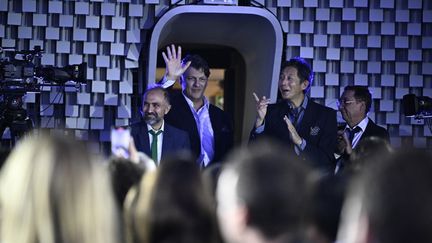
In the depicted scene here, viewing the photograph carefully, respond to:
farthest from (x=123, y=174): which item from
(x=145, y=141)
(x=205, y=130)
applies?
(x=205, y=130)

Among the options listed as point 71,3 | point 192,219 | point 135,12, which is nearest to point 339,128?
point 135,12

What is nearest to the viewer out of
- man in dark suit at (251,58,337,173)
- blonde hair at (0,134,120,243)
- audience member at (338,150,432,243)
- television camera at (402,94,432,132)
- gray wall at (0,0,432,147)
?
audience member at (338,150,432,243)

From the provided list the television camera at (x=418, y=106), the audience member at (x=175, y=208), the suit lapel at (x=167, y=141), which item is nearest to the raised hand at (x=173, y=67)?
the suit lapel at (x=167, y=141)

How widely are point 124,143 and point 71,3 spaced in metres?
4.96

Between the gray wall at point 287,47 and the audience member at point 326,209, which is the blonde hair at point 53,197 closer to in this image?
the audience member at point 326,209

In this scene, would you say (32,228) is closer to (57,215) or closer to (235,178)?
(57,215)

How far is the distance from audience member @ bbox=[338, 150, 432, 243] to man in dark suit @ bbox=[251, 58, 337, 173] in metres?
4.25

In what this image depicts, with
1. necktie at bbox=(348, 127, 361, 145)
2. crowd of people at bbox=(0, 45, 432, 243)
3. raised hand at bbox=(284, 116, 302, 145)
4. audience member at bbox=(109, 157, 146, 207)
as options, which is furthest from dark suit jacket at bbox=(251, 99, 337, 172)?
crowd of people at bbox=(0, 45, 432, 243)

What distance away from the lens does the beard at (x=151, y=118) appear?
6.12 m

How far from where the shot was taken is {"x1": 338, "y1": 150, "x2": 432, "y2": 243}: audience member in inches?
76.2

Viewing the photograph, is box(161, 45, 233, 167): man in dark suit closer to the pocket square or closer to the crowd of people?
the pocket square

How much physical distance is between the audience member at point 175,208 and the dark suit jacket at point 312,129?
3984 millimetres

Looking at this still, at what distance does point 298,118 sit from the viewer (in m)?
6.43

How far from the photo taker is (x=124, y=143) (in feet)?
10.6
